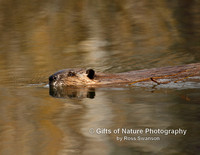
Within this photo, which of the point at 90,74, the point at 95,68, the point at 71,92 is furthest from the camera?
the point at 95,68

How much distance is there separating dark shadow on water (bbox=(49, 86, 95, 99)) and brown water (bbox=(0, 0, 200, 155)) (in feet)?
0.05

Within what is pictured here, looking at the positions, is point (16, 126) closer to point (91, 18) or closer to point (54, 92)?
point (54, 92)

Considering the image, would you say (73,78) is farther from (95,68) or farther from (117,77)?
(95,68)

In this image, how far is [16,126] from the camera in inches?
210

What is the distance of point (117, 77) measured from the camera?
746cm

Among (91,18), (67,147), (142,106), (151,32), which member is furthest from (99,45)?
(67,147)

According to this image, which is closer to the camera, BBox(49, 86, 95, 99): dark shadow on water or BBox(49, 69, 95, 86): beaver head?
BBox(49, 86, 95, 99): dark shadow on water

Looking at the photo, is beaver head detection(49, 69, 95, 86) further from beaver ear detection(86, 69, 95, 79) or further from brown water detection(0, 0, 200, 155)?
brown water detection(0, 0, 200, 155)

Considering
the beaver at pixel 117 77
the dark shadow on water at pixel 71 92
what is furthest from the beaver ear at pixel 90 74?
the dark shadow on water at pixel 71 92

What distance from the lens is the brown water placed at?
4.67 meters

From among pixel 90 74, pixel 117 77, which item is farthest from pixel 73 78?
A: pixel 117 77

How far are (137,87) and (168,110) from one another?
163cm

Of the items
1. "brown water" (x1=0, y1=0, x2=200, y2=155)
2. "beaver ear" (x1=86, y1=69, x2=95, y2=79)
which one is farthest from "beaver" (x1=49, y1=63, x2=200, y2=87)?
"brown water" (x1=0, y1=0, x2=200, y2=155)

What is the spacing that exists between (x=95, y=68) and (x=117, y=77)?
2776mm
